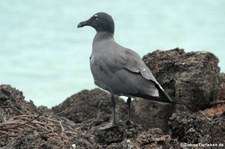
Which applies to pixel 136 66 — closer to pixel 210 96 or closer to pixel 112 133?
pixel 112 133

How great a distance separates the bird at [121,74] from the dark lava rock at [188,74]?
1.67 m

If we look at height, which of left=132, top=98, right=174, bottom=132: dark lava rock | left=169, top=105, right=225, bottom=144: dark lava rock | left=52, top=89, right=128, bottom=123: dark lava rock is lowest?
left=169, top=105, right=225, bottom=144: dark lava rock

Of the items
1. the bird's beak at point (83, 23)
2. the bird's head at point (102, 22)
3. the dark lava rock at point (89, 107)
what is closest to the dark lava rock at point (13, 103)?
the dark lava rock at point (89, 107)

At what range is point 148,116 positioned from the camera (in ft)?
47.3

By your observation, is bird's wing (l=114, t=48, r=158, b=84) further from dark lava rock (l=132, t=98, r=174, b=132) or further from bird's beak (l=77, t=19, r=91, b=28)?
dark lava rock (l=132, t=98, r=174, b=132)

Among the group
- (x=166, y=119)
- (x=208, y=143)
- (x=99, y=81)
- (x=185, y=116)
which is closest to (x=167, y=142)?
(x=208, y=143)

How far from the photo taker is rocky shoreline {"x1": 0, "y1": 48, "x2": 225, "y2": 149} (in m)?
10.9

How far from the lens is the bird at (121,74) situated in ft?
39.7

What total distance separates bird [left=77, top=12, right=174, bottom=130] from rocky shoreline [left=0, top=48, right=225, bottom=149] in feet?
1.81

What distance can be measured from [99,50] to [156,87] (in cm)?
151

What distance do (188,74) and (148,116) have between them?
1.19 meters

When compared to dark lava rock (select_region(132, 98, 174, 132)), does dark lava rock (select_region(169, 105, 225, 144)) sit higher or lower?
lower

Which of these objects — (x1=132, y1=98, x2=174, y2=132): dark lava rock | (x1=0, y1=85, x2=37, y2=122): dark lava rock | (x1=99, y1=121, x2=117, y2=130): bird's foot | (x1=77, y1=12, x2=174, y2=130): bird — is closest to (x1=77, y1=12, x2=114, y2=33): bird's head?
(x1=77, y1=12, x2=174, y2=130): bird

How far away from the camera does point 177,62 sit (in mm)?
14461
